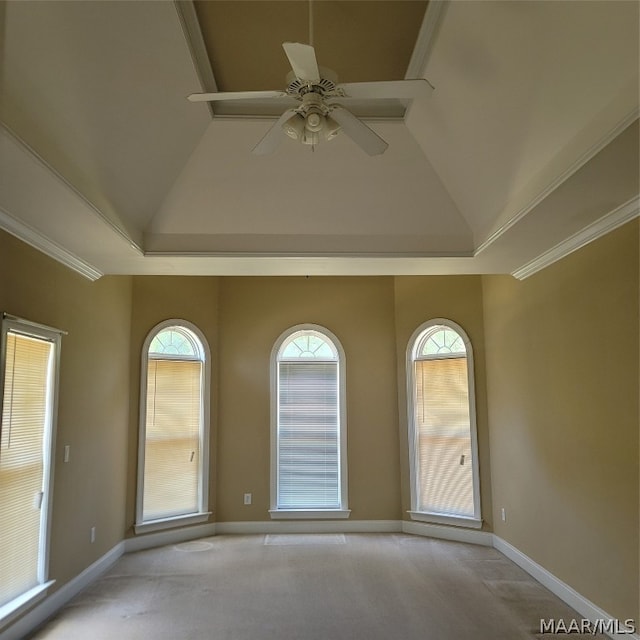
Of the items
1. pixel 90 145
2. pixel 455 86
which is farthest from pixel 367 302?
pixel 90 145

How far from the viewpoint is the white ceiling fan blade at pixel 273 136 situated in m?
2.36

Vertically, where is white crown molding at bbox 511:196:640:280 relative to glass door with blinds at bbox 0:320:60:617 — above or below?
above

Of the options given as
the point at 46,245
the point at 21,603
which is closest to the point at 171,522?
the point at 21,603

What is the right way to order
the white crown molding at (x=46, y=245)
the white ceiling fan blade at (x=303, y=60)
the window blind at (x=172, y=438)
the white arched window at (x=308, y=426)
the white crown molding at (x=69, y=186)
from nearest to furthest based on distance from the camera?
the white ceiling fan blade at (x=303, y=60), the white crown molding at (x=69, y=186), the white crown molding at (x=46, y=245), the window blind at (x=172, y=438), the white arched window at (x=308, y=426)

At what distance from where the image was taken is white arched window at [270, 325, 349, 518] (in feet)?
19.5

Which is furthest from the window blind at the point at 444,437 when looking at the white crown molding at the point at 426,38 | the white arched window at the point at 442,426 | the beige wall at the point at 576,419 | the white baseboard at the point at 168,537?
the white crown molding at the point at 426,38

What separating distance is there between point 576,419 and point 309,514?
3.26 m

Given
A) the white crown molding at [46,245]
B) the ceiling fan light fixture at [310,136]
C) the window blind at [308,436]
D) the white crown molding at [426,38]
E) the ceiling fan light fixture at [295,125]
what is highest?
the white crown molding at [426,38]

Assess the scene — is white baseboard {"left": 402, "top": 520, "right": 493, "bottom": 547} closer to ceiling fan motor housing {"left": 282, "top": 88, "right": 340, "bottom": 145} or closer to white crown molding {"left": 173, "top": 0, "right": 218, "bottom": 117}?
ceiling fan motor housing {"left": 282, "top": 88, "right": 340, "bottom": 145}

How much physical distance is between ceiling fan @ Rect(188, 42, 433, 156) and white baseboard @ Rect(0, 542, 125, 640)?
325cm

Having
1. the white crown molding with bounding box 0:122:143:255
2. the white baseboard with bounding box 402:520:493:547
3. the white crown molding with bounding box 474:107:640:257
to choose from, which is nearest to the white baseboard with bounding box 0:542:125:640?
the white crown molding with bounding box 0:122:143:255

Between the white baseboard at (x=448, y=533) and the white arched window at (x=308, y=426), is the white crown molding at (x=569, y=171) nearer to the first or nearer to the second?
the white arched window at (x=308, y=426)

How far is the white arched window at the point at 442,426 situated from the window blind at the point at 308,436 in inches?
35.7

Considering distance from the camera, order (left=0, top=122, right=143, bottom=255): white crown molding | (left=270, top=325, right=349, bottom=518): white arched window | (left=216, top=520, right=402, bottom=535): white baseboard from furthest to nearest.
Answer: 1. (left=270, top=325, right=349, bottom=518): white arched window
2. (left=216, top=520, right=402, bottom=535): white baseboard
3. (left=0, top=122, right=143, bottom=255): white crown molding
